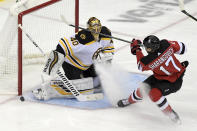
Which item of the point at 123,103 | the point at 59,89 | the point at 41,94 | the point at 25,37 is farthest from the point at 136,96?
the point at 25,37

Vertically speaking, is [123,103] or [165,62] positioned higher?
[165,62]

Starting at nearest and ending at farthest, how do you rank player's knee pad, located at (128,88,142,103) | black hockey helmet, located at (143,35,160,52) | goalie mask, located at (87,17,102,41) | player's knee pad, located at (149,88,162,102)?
black hockey helmet, located at (143,35,160,52)
player's knee pad, located at (149,88,162,102)
player's knee pad, located at (128,88,142,103)
goalie mask, located at (87,17,102,41)

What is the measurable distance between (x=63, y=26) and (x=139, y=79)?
969 mm

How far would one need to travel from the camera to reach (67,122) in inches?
146

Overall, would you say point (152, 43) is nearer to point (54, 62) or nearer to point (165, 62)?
point (165, 62)

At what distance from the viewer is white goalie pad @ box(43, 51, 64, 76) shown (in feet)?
12.9

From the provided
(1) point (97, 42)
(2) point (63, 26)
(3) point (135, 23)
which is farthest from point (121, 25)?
(1) point (97, 42)

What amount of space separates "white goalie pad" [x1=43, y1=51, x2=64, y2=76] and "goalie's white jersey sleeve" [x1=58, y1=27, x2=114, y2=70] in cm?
6

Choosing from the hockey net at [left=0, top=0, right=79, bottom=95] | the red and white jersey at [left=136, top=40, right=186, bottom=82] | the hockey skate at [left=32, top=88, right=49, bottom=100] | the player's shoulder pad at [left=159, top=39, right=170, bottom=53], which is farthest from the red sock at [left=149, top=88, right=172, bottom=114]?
the hockey net at [left=0, top=0, right=79, bottom=95]

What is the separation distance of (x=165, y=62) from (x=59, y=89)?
1.05 meters

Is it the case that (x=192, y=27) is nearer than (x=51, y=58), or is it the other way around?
(x=51, y=58)

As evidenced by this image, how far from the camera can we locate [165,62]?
3529 millimetres

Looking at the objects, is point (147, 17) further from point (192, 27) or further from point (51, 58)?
point (51, 58)

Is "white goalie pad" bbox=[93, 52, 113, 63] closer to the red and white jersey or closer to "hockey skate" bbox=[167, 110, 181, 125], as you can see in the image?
the red and white jersey
